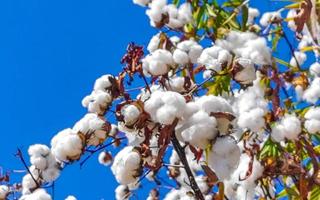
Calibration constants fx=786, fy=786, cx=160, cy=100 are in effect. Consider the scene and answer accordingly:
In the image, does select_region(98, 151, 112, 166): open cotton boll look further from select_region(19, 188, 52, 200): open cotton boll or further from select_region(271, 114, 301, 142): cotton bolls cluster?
select_region(271, 114, 301, 142): cotton bolls cluster

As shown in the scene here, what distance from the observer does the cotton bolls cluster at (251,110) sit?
2.42m

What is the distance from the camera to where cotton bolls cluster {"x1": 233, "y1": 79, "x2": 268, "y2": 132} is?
2.42 metres

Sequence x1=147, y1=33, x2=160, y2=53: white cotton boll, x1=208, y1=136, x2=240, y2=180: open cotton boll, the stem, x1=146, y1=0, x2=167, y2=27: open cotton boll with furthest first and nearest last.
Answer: x1=146, y1=0, x2=167, y2=27: open cotton boll, x1=147, y1=33, x2=160, y2=53: white cotton boll, the stem, x1=208, y1=136, x2=240, y2=180: open cotton boll

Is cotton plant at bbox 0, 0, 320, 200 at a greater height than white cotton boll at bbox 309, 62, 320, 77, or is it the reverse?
white cotton boll at bbox 309, 62, 320, 77

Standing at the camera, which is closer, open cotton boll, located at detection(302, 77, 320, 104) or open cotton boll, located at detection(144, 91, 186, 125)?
open cotton boll, located at detection(144, 91, 186, 125)

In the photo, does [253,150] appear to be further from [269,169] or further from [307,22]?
[307,22]

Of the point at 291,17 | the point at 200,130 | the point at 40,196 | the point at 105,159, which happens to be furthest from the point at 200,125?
the point at 105,159

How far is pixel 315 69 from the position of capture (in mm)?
3484

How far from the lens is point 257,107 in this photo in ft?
8.16

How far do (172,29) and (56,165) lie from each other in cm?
103

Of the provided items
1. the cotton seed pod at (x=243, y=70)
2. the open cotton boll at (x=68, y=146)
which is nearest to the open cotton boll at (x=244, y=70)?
the cotton seed pod at (x=243, y=70)

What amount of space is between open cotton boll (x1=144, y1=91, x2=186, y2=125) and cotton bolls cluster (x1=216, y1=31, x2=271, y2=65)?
37cm

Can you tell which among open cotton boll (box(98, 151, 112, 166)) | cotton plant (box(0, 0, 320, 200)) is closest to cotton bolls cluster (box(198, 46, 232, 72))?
cotton plant (box(0, 0, 320, 200))

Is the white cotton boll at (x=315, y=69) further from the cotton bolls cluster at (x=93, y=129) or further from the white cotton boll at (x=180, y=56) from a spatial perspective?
the cotton bolls cluster at (x=93, y=129)
